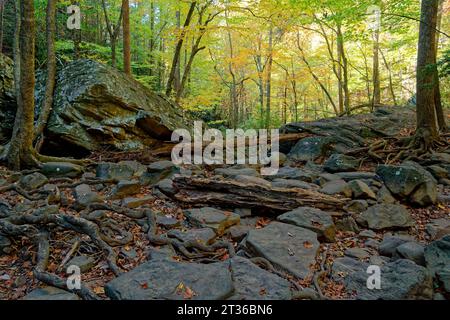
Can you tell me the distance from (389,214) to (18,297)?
18.8 feet

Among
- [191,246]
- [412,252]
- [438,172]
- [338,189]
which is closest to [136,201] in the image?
[191,246]

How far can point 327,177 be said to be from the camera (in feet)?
24.3

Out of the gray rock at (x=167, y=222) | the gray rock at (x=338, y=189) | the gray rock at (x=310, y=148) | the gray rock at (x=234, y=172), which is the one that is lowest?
the gray rock at (x=167, y=222)

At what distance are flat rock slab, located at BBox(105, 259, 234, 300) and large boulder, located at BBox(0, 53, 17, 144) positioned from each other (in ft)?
25.1

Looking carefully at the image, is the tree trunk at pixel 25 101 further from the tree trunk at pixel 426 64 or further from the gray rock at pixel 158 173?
the tree trunk at pixel 426 64

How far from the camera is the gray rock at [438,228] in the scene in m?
5.22

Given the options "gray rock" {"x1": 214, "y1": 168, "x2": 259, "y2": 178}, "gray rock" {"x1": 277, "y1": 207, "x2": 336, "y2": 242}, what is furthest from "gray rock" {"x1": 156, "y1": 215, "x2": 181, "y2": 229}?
"gray rock" {"x1": 214, "y1": 168, "x2": 259, "y2": 178}

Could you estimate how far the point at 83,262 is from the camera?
4.00 metres

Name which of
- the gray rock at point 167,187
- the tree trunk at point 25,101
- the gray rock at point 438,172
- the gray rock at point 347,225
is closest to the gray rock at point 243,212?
the gray rock at point 167,187

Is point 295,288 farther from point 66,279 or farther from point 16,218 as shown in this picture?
point 16,218

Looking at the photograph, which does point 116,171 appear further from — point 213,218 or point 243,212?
point 243,212

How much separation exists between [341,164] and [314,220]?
326 centimetres

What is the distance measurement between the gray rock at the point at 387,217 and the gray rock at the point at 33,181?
20.1ft
